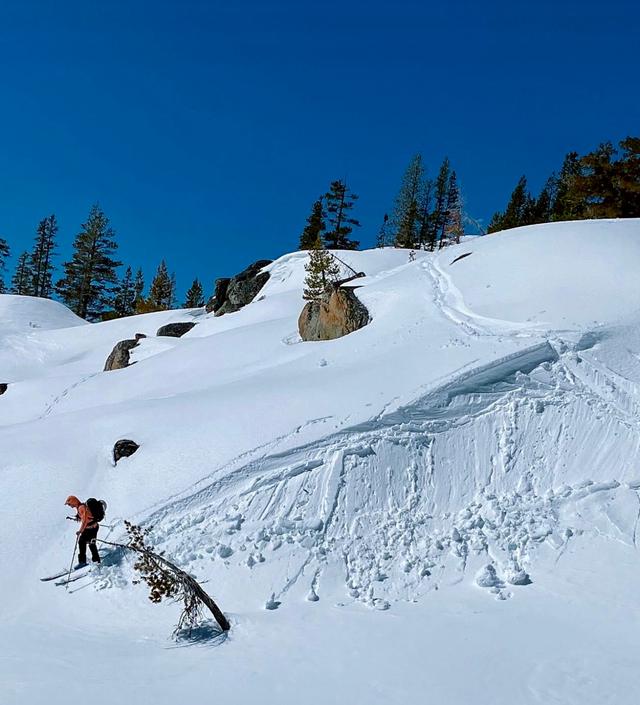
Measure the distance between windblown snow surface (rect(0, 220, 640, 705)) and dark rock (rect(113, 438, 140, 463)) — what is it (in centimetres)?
27

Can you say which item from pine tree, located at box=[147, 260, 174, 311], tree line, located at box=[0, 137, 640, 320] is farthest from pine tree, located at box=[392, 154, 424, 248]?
pine tree, located at box=[147, 260, 174, 311]

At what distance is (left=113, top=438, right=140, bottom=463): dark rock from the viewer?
11062mm

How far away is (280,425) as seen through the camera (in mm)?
10773

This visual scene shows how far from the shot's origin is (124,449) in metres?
11.1

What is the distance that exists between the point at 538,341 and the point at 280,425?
260 inches

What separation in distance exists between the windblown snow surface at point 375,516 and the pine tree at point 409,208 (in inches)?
1870

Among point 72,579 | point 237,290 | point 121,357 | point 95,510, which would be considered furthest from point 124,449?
point 237,290

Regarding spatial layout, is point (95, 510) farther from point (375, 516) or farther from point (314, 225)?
point (314, 225)

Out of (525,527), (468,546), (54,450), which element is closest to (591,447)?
(525,527)

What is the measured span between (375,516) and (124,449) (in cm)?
573

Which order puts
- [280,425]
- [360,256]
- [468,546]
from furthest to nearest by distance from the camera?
[360,256]
[280,425]
[468,546]

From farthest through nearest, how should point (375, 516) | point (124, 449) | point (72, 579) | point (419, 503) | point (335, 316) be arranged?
point (335, 316) → point (124, 449) → point (419, 503) → point (375, 516) → point (72, 579)

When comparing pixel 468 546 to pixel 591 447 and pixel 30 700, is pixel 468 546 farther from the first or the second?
pixel 30 700

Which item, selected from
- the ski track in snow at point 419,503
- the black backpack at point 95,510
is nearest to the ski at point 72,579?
the ski track in snow at point 419,503
